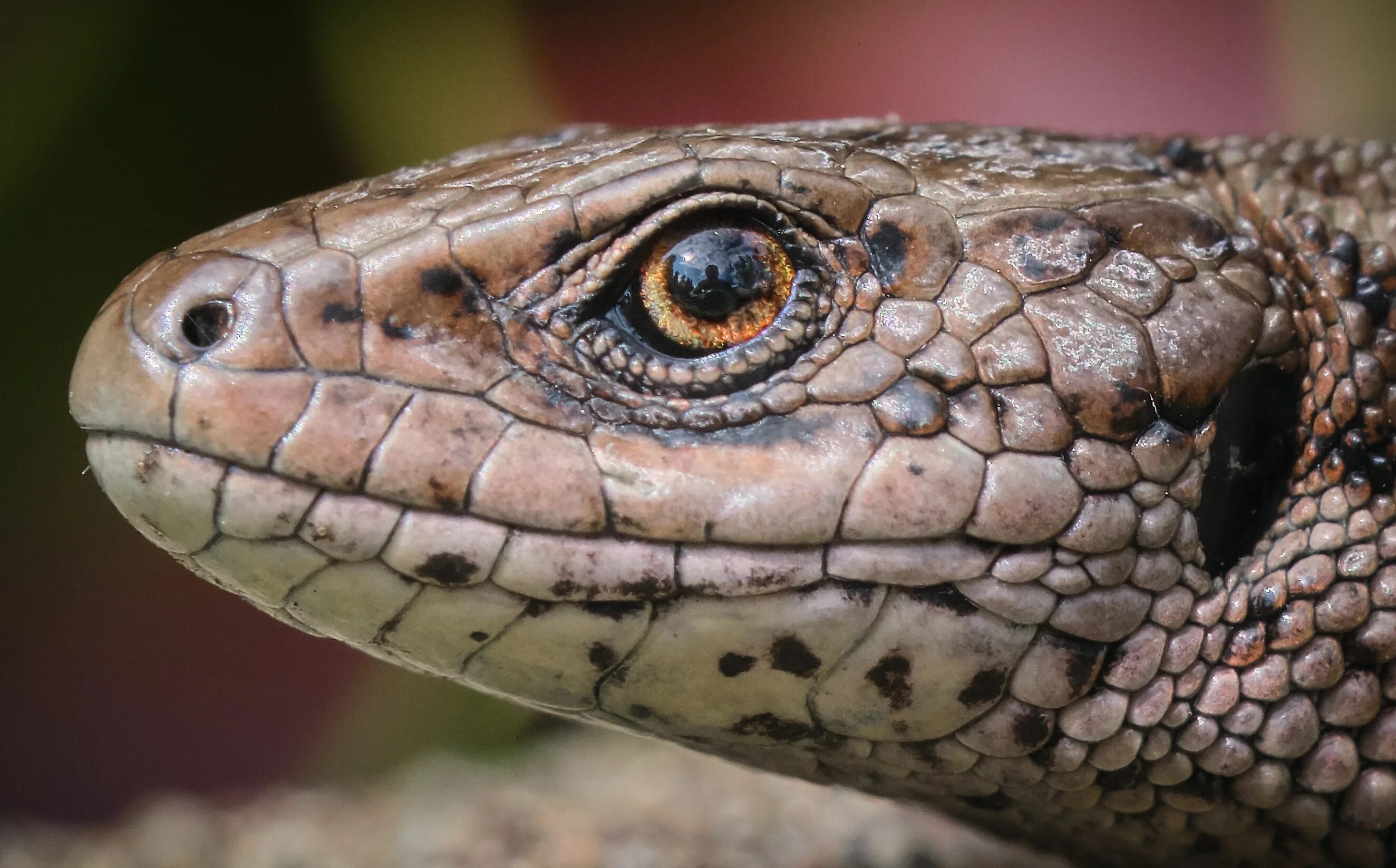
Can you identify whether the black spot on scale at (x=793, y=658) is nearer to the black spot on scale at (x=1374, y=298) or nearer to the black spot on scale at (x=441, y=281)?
the black spot on scale at (x=441, y=281)

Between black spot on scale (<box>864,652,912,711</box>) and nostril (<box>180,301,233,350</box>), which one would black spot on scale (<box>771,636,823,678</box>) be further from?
Result: nostril (<box>180,301,233,350</box>)

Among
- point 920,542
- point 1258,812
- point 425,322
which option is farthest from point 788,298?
point 1258,812

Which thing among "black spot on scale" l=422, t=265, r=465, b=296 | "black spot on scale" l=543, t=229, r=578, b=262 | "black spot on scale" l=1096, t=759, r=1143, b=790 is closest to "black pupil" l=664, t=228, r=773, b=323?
"black spot on scale" l=543, t=229, r=578, b=262

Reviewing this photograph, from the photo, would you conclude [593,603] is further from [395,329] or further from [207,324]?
[207,324]

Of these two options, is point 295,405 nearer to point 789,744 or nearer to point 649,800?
point 789,744

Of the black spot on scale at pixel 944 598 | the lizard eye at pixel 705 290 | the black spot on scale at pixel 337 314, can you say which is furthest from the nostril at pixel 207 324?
the black spot on scale at pixel 944 598
